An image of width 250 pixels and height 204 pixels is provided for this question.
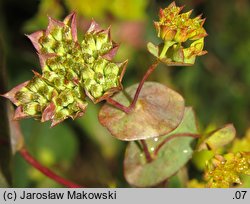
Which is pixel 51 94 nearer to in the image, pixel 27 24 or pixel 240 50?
pixel 27 24

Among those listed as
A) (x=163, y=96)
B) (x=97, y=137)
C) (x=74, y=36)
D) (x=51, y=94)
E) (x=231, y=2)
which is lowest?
(x=97, y=137)

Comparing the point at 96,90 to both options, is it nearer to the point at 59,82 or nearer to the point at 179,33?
the point at 59,82

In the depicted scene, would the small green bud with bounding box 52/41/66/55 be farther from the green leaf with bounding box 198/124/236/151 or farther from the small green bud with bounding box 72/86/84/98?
the green leaf with bounding box 198/124/236/151

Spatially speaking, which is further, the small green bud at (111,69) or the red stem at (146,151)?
the red stem at (146,151)

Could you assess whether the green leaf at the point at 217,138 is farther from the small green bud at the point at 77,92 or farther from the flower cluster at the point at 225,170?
the small green bud at the point at 77,92

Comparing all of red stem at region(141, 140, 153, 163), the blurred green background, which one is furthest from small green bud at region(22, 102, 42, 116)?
the blurred green background

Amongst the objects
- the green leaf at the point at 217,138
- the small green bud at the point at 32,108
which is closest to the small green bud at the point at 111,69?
the small green bud at the point at 32,108
